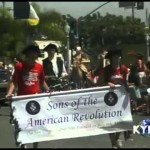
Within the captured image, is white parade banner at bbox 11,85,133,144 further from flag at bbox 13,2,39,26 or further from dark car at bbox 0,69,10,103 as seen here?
flag at bbox 13,2,39,26

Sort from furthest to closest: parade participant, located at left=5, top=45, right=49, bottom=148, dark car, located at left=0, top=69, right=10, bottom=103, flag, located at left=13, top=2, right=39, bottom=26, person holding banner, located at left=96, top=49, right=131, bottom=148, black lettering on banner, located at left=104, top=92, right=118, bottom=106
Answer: flag, located at left=13, top=2, right=39, bottom=26
dark car, located at left=0, top=69, right=10, bottom=103
person holding banner, located at left=96, top=49, right=131, bottom=148
black lettering on banner, located at left=104, top=92, right=118, bottom=106
parade participant, located at left=5, top=45, right=49, bottom=148

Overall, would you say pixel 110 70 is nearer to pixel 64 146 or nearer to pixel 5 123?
pixel 64 146

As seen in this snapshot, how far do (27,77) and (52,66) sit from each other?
2.43m

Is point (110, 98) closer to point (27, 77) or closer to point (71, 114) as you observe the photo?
point (71, 114)

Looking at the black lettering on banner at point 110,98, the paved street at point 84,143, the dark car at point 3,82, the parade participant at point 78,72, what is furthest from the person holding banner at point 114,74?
the dark car at point 3,82

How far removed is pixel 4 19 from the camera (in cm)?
6119

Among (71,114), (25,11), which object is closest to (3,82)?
(25,11)

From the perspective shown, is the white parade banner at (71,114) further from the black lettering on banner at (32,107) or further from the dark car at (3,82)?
the dark car at (3,82)

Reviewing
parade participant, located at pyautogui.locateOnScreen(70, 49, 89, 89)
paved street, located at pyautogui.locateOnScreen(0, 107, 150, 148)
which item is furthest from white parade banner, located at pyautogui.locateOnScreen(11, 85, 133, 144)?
parade participant, located at pyautogui.locateOnScreen(70, 49, 89, 89)

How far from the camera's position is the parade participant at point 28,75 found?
8.16m

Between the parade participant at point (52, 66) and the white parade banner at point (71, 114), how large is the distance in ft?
6.86

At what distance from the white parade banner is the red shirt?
0.30 meters

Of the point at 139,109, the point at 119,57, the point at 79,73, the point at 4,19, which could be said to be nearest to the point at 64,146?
the point at 119,57

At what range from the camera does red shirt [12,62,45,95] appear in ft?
27.0
